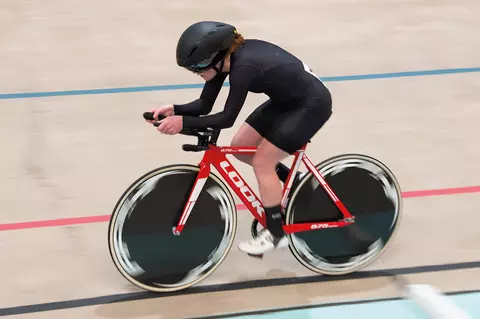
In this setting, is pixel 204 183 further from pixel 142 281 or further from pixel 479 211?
pixel 479 211

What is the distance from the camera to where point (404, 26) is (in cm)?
605

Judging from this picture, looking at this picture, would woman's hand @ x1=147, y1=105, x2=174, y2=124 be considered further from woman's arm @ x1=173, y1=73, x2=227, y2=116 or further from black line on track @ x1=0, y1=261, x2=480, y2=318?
black line on track @ x1=0, y1=261, x2=480, y2=318

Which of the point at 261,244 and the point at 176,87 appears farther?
the point at 176,87

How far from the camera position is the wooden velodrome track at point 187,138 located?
9.86 ft

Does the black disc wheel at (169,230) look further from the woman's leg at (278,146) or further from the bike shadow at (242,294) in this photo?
the woman's leg at (278,146)

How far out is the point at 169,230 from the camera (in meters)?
2.80

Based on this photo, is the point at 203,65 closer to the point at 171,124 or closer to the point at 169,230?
the point at 171,124

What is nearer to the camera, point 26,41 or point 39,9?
point 26,41

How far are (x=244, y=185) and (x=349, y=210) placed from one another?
571 millimetres

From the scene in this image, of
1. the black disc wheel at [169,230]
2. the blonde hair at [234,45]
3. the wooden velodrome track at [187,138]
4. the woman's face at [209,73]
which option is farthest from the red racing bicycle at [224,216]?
the blonde hair at [234,45]

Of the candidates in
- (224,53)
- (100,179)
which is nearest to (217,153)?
(224,53)

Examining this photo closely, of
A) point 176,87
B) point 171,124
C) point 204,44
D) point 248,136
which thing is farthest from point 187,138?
point 204,44

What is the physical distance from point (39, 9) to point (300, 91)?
15.1ft

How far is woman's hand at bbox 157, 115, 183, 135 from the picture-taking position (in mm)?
2459
